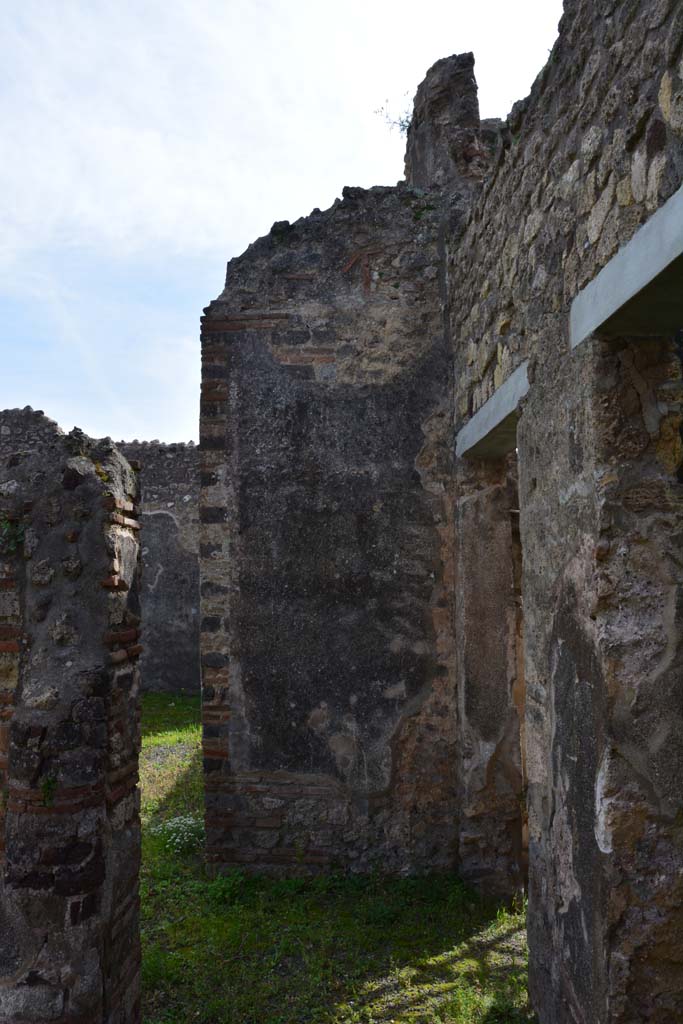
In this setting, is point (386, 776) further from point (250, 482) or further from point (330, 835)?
point (250, 482)

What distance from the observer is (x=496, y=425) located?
345cm

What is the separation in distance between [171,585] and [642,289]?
9238 mm

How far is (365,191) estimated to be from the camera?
4.70 metres

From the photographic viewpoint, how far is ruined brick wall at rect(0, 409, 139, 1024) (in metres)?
2.37

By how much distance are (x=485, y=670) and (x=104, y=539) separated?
7.73 feet

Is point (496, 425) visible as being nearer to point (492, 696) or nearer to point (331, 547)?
point (331, 547)

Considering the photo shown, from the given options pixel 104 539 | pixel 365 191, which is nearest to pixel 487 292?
pixel 365 191

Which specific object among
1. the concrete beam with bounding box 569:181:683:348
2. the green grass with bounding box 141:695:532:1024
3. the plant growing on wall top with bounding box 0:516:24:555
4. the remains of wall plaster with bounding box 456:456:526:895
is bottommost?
the green grass with bounding box 141:695:532:1024

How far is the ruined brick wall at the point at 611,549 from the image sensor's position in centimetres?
206

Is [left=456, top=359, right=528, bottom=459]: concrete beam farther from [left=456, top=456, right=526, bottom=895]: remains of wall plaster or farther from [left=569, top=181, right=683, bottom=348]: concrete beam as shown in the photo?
[left=569, top=181, right=683, bottom=348]: concrete beam


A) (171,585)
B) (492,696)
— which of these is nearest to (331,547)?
(492,696)

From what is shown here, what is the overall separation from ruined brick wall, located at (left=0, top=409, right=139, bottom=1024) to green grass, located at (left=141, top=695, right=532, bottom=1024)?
64 cm

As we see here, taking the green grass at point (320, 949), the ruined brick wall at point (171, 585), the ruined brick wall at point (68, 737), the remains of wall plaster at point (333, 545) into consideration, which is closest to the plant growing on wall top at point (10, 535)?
the ruined brick wall at point (68, 737)

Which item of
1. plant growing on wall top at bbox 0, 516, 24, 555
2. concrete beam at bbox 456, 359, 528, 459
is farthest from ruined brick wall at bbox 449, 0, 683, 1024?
plant growing on wall top at bbox 0, 516, 24, 555
